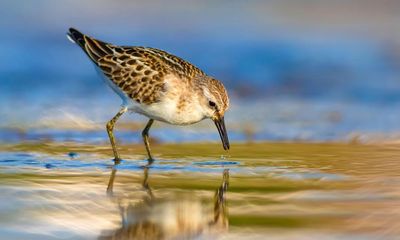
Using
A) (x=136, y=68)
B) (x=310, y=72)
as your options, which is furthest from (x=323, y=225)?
(x=310, y=72)

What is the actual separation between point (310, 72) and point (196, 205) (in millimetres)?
8400

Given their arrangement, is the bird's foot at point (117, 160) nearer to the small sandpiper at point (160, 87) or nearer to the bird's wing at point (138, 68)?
the small sandpiper at point (160, 87)

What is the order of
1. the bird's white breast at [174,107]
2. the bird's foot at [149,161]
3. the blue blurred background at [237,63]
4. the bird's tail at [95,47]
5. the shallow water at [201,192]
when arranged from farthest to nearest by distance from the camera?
the blue blurred background at [237,63] → the bird's tail at [95,47] → the bird's white breast at [174,107] → the bird's foot at [149,161] → the shallow water at [201,192]

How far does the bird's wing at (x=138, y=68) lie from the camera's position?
9938 millimetres

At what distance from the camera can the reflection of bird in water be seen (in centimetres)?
631

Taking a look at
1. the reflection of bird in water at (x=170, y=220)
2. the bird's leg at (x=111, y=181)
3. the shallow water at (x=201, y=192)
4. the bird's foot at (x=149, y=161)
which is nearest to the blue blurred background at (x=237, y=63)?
the shallow water at (x=201, y=192)

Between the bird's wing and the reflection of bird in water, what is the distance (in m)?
2.31

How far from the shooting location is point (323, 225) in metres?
6.61

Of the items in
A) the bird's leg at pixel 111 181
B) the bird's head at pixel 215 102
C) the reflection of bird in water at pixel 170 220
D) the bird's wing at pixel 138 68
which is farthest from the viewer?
the bird's wing at pixel 138 68

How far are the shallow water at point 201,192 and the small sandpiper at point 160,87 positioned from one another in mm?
364

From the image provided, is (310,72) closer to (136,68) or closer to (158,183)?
(136,68)

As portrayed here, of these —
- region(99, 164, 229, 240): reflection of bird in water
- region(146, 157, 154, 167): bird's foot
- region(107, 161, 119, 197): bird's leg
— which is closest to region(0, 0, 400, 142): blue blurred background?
region(146, 157, 154, 167): bird's foot

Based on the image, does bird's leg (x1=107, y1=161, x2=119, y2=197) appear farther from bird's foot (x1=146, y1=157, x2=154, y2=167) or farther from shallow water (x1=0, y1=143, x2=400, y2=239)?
bird's foot (x1=146, y1=157, x2=154, y2=167)

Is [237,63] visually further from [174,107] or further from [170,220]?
[170,220]
